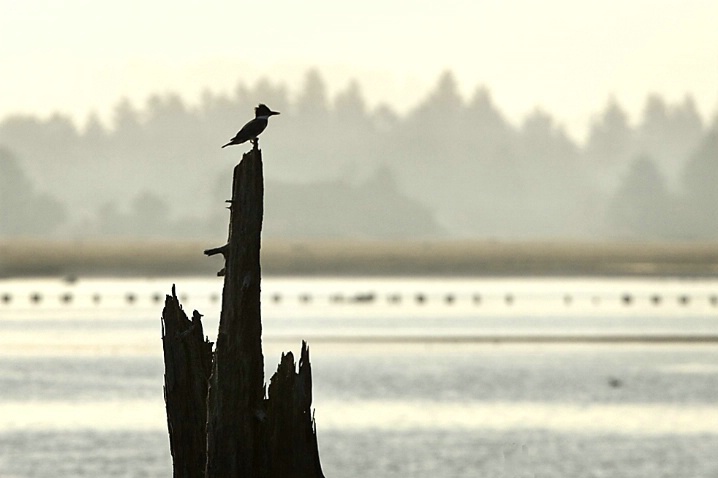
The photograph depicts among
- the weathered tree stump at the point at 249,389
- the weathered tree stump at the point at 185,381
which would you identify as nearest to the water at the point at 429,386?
the weathered tree stump at the point at 185,381

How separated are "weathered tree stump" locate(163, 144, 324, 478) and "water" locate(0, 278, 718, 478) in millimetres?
18766

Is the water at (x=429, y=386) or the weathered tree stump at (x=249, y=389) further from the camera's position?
the water at (x=429, y=386)

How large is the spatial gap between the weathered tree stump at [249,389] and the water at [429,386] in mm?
18766

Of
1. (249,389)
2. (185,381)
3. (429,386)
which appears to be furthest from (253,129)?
(429,386)

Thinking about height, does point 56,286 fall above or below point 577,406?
above

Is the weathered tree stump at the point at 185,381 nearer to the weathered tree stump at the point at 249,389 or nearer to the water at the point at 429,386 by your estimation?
the weathered tree stump at the point at 249,389

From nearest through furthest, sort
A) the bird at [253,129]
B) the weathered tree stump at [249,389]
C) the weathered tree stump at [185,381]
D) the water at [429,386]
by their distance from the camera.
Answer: the bird at [253,129], the weathered tree stump at [249,389], the weathered tree stump at [185,381], the water at [429,386]

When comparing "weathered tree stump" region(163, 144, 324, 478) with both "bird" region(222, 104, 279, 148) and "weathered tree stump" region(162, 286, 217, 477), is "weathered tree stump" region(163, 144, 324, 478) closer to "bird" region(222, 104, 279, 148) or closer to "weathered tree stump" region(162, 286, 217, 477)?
"bird" region(222, 104, 279, 148)

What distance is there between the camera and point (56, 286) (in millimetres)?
188375

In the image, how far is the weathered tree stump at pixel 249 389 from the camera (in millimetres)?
27938

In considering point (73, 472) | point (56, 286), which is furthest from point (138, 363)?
point (56, 286)

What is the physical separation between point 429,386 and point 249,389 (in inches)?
1753

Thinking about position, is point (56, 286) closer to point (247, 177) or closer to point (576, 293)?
point (576, 293)

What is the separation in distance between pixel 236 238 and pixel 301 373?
7.70 ft
